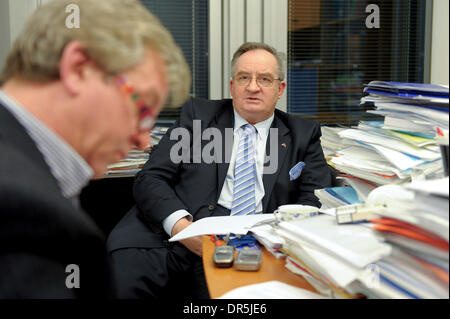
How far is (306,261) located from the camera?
0.92 m

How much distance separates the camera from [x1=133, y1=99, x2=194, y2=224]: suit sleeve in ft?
6.48

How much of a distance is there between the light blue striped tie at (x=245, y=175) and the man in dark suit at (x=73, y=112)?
1286 millimetres

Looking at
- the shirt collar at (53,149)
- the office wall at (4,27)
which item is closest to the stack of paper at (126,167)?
the office wall at (4,27)

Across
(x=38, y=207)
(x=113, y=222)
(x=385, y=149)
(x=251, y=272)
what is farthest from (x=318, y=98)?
(x=38, y=207)

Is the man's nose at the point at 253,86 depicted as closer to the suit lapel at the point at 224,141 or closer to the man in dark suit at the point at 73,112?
the suit lapel at the point at 224,141

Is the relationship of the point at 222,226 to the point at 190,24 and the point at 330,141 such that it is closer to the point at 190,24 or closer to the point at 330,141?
the point at 330,141

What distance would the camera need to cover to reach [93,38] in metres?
0.68

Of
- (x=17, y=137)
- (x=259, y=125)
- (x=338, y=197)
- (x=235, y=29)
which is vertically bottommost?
(x=338, y=197)

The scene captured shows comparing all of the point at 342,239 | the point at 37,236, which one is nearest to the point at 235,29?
the point at 342,239

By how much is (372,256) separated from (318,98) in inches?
93.4

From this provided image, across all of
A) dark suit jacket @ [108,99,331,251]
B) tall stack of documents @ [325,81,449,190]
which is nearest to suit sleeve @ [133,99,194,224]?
dark suit jacket @ [108,99,331,251]

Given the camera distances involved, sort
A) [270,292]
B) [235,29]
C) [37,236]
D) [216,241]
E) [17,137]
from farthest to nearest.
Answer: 1. [235,29]
2. [216,241]
3. [270,292]
4. [17,137]
5. [37,236]

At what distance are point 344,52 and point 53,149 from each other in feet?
8.66
